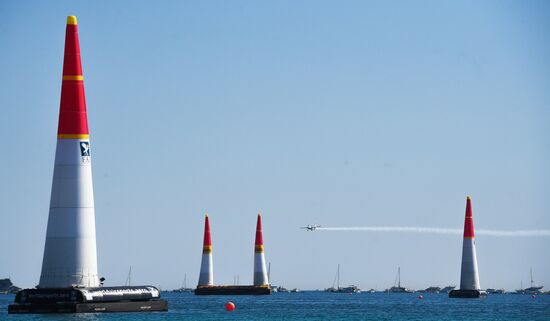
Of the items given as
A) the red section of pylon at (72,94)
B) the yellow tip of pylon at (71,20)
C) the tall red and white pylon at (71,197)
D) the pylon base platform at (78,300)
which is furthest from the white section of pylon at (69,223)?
the yellow tip of pylon at (71,20)

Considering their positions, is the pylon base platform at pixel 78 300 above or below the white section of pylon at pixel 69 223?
below

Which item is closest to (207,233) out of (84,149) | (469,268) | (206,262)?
(206,262)

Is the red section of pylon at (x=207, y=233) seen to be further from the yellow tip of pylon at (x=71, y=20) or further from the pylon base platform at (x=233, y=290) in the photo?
the yellow tip of pylon at (x=71, y=20)

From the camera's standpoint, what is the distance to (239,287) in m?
135

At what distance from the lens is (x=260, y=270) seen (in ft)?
416

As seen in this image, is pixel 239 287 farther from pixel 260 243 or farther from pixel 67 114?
pixel 67 114

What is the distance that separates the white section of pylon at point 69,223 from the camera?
55.2 meters

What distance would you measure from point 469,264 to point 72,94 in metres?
57.9

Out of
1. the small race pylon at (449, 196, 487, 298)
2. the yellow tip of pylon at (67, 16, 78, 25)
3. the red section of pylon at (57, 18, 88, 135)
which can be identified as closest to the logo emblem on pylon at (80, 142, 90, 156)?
the red section of pylon at (57, 18, 88, 135)

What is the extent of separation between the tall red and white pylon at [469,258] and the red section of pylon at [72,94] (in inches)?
2124

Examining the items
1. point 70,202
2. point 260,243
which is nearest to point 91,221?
point 70,202

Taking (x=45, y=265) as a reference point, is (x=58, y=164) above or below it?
above

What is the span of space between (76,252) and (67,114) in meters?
6.71

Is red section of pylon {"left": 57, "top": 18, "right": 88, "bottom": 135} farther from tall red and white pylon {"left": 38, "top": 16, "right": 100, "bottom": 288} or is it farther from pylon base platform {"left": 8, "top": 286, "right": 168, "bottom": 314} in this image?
pylon base platform {"left": 8, "top": 286, "right": 168, "bottom": 314}
